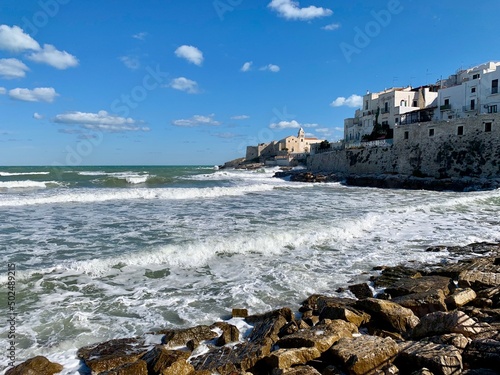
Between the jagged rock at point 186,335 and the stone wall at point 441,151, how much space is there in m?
31.5

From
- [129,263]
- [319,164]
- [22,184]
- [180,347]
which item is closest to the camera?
[180,347]

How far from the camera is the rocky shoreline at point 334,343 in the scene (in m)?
3.59

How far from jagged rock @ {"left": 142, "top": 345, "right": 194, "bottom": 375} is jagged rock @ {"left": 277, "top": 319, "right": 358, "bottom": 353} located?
124 cm

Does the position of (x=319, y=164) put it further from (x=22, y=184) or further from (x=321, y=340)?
(x=321, y=340)

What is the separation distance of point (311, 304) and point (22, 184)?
38.5 metres

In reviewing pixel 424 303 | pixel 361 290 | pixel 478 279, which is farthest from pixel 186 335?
pixel 478 279

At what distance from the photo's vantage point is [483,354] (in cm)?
343

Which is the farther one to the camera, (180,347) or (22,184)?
(22,184)

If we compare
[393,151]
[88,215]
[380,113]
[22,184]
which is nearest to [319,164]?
[380,113]

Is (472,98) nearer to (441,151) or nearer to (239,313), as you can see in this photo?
(441,151)

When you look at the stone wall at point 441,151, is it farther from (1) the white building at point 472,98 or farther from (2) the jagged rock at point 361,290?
(2) the jagged rock at point 361,290

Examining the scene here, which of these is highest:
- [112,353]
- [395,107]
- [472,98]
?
[395,107]

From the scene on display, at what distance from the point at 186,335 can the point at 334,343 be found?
2.03 meters

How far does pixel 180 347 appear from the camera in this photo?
461cm
